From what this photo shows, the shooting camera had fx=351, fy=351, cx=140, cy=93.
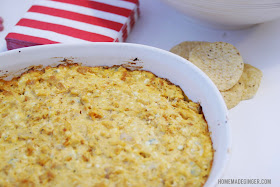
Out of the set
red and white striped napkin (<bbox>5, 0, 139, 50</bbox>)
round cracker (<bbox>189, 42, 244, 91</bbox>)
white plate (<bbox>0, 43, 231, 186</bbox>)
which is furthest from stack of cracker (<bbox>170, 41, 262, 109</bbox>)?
red and white striped napkin (<bbox>5, 0, 139, 50</bbox>)

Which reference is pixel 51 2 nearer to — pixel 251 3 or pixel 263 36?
pixel 251 3

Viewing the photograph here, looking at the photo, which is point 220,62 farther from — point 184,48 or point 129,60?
point 129,60

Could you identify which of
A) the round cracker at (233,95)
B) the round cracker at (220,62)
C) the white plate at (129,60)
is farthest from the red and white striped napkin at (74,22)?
the round cracker at (233,95)

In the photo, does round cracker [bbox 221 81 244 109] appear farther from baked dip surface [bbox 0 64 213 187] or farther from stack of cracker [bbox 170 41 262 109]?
baked dip surface [bbox 0 64 213 187]

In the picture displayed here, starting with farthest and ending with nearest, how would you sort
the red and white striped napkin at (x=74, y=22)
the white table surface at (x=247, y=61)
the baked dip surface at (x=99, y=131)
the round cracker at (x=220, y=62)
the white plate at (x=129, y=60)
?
the red and white striped napkin at (x=74, y=22) → the round cracker at (x=220, y=62) → the white table surface at (x=247, y=61) → the white plate at (x=129, y=60) → the baked dip surface at (x=99, y=131)

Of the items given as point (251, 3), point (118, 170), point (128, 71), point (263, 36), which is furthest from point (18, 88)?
point (263, 36)

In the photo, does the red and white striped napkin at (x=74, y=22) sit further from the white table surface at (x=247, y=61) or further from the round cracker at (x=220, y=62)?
the round cracker at (x=220, y=62)
